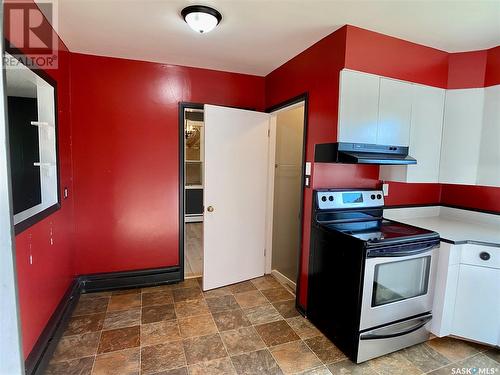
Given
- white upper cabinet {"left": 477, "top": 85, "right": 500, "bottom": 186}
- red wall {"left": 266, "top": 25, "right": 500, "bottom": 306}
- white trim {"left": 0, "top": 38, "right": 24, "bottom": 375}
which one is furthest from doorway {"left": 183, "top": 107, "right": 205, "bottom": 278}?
white trim {"left": 0, "top": 38, "right": 24, "bottom": 375}

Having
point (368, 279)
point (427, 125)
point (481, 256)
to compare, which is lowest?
point (368, 279)

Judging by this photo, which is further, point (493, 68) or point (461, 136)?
point (461, 136)

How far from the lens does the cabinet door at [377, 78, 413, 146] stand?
2.17m

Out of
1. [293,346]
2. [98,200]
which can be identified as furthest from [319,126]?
[98,200]

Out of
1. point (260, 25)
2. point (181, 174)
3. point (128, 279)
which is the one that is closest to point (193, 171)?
point (181, 174)

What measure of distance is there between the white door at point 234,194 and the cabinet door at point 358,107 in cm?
122

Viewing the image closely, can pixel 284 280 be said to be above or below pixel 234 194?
below

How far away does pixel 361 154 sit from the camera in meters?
2.04

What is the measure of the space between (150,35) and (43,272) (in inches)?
77.7

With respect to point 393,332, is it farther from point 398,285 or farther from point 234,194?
point 234,194

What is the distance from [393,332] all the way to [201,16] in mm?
2555

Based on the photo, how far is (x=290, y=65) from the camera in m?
2.73

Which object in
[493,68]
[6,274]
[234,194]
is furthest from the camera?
[234,194]

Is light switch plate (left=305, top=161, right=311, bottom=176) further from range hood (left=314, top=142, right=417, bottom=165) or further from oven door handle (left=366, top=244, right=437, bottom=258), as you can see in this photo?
oven door handle (left=366, top=244, right=437, bottom=258)
